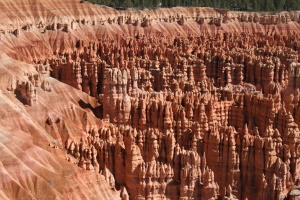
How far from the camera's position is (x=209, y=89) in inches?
2721

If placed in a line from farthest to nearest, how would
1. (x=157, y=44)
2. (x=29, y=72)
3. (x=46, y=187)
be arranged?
(x=157, y=44) < (x=29, y=72) < (x=46, y=187)

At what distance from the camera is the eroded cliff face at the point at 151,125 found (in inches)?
1786

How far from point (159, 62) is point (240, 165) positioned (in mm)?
40476

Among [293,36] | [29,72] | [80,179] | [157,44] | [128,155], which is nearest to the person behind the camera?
[80,179]

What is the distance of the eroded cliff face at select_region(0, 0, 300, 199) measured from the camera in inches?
1786

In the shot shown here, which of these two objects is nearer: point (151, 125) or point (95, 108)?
point (151, 125)

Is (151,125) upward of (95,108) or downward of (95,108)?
downward

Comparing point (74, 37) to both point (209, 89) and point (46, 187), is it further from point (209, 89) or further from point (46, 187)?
point (46, 187)

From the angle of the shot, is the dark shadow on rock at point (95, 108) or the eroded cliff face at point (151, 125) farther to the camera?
the dark shadow on rock at point (95, 108)

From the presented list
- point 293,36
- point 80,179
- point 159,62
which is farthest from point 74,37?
→ point 80,179

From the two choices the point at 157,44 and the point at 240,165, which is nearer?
the point at 240,165

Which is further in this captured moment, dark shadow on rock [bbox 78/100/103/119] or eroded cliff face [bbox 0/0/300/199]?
dark shadow on rock [bbox 78/100/103/119]

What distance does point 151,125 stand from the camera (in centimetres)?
5925

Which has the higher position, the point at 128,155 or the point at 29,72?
the point at 29,72
